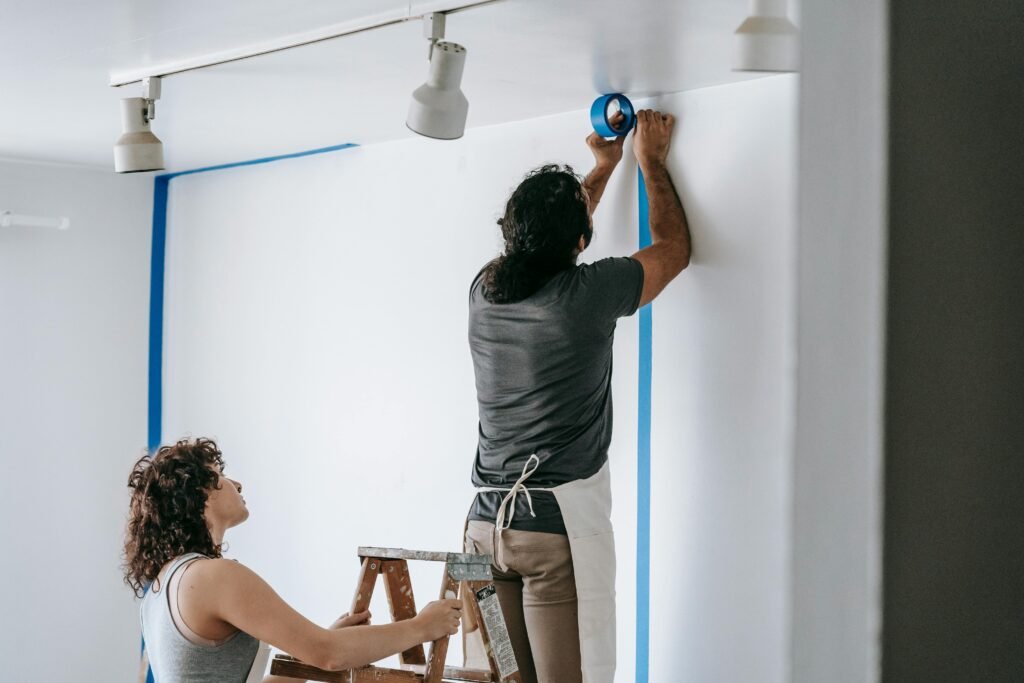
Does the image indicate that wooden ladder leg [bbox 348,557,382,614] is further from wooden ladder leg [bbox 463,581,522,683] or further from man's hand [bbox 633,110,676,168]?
man's hand [bbox 633,110,676,168]

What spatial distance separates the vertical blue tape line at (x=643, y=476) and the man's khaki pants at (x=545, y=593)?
1.27 ft

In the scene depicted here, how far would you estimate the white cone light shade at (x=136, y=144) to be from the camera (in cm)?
293

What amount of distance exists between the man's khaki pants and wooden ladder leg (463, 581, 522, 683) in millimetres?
123

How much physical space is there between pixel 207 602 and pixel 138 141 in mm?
1376

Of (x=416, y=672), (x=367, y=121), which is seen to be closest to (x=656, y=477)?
(x=416, y=672)

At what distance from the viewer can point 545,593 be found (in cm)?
253

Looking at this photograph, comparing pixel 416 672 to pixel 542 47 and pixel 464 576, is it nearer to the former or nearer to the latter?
pixel 464 576

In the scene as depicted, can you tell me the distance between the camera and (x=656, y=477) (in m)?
2.86

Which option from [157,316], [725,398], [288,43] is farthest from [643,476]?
[157,316]

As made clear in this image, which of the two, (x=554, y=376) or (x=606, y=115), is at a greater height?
(x=606, y=115)

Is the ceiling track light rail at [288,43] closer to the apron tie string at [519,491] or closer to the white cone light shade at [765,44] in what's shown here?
the white cone light shade at [765,44]

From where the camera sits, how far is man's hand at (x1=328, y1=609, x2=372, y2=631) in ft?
8.07

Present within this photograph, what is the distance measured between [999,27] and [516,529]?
1.80m

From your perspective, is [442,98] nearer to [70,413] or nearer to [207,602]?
[207,602]
